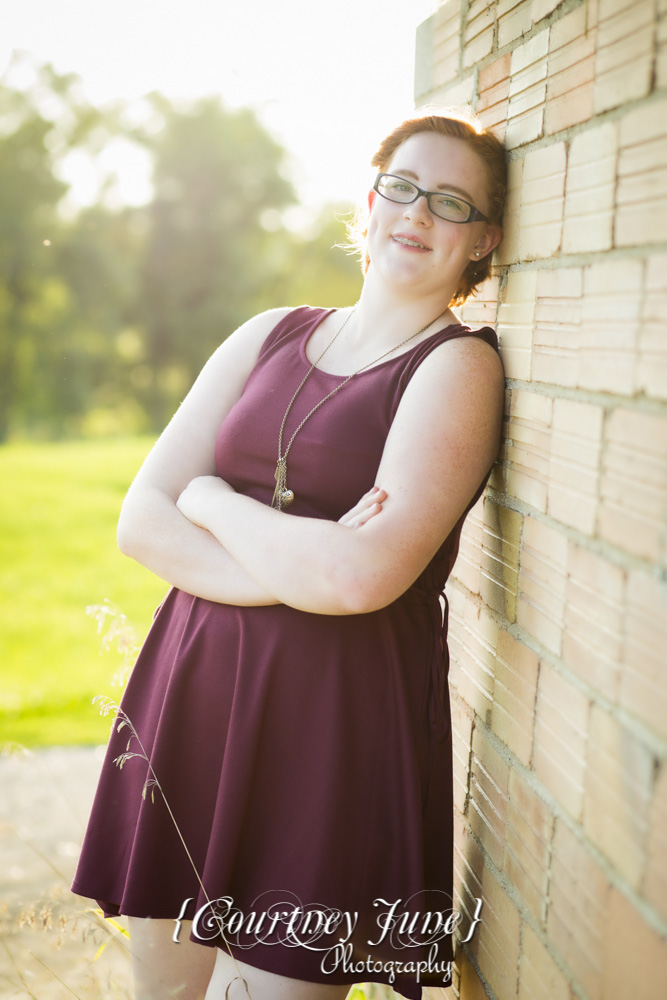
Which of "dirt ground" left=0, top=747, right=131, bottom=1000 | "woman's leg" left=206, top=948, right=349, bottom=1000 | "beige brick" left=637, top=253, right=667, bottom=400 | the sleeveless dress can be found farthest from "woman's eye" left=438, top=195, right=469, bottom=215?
"dirt ground" left=0, top=747, right=131, bottom=1000

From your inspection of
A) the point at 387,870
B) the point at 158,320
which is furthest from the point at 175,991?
the point at 158,320

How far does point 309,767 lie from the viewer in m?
1.48

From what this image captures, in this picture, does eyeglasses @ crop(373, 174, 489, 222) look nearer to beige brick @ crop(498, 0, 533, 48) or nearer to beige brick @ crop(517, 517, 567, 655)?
beige brick @ crop(498, 0, 533, 48)

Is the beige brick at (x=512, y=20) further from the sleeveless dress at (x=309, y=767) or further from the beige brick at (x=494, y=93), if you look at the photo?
the sleeveless dress at (x=309, y=767)

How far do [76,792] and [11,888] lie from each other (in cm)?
74

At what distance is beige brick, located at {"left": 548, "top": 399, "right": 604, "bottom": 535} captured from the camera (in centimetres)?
114

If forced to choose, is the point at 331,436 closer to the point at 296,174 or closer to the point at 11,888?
the point at 11,888

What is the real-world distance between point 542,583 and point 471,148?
840mm

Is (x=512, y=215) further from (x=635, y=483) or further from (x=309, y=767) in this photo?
(x=309, y=767)

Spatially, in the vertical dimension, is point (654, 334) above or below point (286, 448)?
above

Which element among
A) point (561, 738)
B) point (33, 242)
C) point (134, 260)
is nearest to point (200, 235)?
point (134, 260)

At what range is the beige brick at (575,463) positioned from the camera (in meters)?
1.14

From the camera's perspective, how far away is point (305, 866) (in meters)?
1.44

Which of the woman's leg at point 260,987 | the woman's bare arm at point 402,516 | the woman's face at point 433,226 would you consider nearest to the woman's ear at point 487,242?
the woman's face at point 433,226
